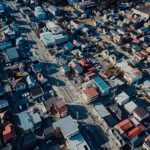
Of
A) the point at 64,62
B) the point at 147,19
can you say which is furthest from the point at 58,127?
the point at 147,19

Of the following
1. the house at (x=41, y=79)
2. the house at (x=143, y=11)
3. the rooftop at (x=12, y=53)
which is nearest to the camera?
the house at (x=41, y=79)

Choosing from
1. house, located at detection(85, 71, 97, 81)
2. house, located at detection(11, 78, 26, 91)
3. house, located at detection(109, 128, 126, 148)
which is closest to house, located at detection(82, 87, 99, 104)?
house, located at detection(85, 71, 97, 81)

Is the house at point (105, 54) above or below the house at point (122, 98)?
above

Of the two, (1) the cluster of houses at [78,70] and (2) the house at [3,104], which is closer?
(1) the cluster of houses at [78,70]

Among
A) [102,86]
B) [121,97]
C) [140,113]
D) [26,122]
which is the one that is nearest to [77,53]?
[102,86]

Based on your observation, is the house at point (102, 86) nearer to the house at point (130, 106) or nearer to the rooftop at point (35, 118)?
the house at point (130, 106)

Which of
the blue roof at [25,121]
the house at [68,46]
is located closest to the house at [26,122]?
the blue roof at [25,121]
